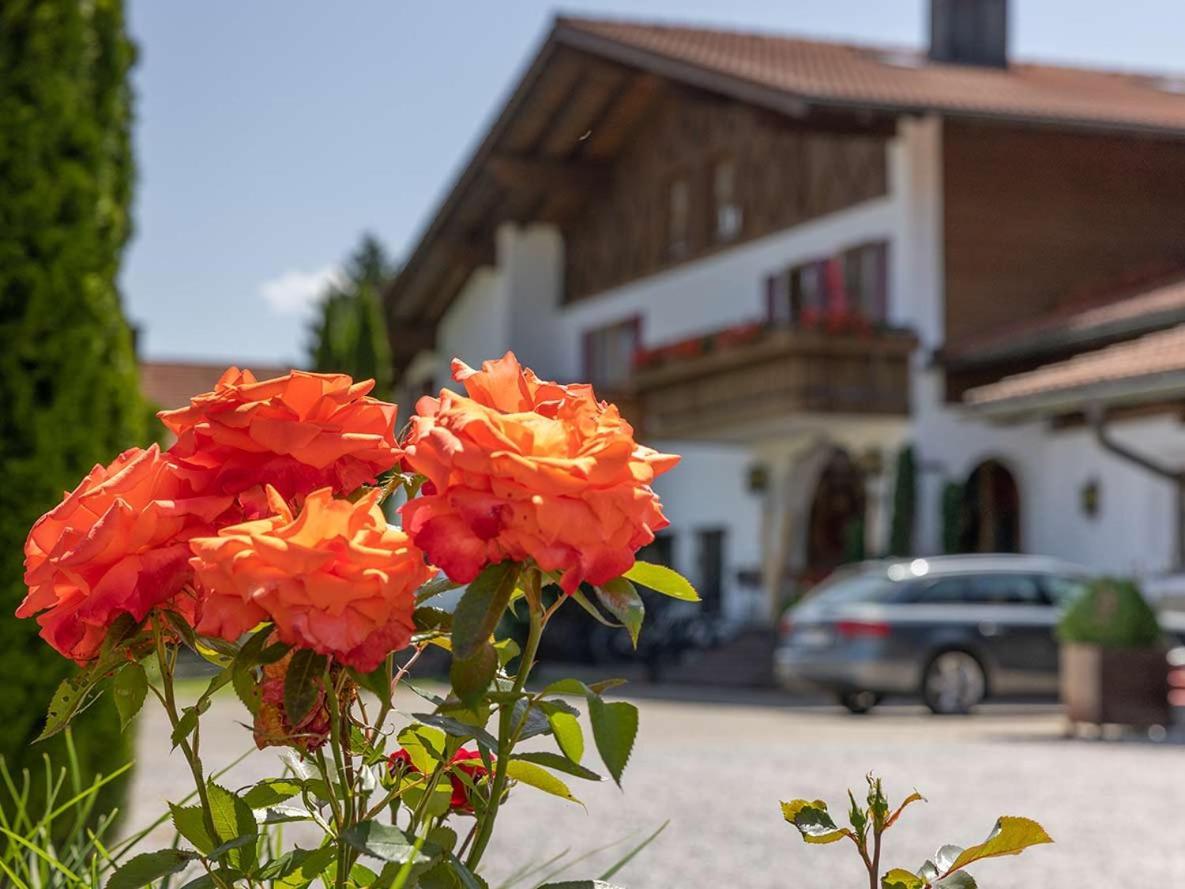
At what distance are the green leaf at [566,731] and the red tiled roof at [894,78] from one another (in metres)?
23.3

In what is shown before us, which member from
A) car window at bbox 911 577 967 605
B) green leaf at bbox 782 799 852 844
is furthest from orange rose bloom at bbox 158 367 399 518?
car window at bbox 911 577 967 605

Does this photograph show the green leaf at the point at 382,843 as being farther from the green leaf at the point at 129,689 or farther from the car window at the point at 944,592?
the car window at the point at 944,592

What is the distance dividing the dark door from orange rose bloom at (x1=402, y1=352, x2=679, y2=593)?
99.0 ft

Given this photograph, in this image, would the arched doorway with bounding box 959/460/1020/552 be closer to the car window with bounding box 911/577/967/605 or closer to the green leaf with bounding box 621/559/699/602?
the car window with bounding box 911/577/967/605

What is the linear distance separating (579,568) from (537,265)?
1379 inches

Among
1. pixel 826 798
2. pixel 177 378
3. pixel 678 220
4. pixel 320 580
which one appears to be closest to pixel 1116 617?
pixel 826 798

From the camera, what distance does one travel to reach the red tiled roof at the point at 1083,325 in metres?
22.6

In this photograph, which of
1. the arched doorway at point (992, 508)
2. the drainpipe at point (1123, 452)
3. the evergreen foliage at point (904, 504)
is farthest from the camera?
the arched doorway at point (992, 508)

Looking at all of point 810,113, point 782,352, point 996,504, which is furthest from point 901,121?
point 996,504

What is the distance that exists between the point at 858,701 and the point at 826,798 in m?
9.81

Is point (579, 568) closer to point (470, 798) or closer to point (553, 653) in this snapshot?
point (470, 798)

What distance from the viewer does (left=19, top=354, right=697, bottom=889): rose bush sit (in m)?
1.80

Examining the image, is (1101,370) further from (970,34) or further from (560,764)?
(560,764)

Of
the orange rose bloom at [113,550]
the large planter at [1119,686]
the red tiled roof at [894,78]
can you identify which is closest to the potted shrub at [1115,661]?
the large planter at [1119,686]
